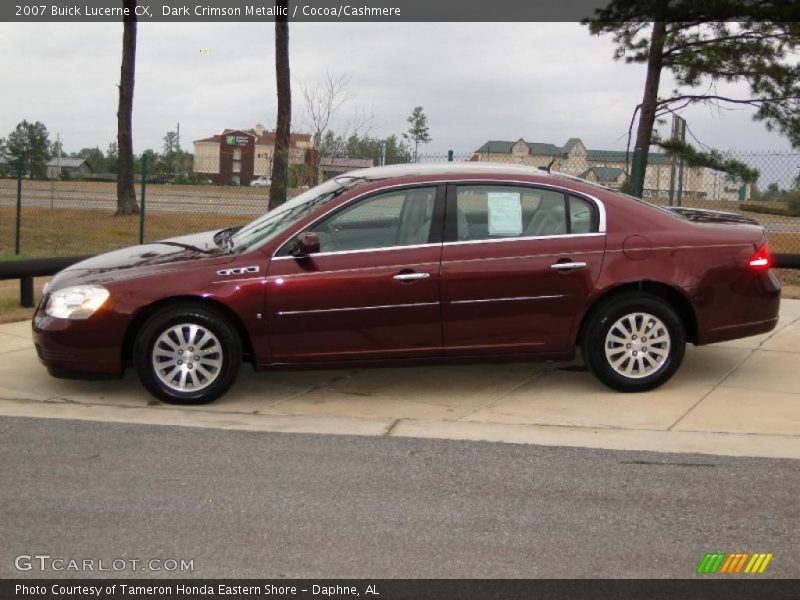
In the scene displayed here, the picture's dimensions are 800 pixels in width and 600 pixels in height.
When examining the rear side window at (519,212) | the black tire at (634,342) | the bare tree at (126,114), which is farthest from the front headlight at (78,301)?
the bare tree at (126,114)

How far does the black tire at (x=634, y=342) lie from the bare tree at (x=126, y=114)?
63.6 feet

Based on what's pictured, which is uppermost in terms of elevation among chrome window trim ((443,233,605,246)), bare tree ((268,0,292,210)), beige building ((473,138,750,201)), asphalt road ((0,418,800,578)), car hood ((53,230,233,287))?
bare tree ((268,0,292,210))

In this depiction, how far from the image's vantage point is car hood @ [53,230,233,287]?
276 inches

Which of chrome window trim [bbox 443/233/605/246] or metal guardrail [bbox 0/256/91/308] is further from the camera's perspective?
metal guardrail [bbox 0/256/91/308]

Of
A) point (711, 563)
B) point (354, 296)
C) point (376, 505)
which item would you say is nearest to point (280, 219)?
point (354, 296)

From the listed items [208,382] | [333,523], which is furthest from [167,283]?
[333,523]

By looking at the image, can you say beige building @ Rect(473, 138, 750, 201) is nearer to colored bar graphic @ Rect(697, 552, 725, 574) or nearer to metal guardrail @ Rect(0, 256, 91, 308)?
metal guardrail @ Rect(0, 256, 91, 308)

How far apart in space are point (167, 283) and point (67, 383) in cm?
146

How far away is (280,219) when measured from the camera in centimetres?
753

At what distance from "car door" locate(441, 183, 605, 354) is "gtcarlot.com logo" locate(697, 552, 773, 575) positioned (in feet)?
9.37

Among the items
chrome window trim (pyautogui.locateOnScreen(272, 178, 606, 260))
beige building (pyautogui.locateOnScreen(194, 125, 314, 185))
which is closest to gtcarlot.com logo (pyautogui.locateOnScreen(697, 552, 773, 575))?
chrome window trim (pyautogui.locateOnScreen(272, 178, 606, 260))

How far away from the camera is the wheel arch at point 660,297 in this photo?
23.6 feet

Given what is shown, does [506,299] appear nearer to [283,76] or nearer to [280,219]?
[280,219]
